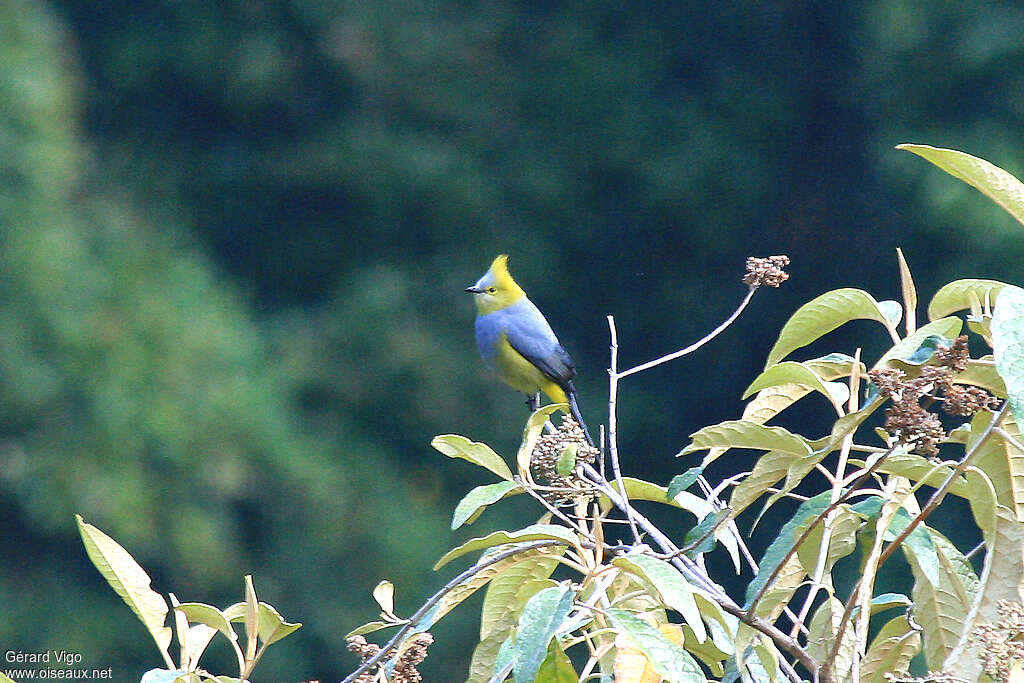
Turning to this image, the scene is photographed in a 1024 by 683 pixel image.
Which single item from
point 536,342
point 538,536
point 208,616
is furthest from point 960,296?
point 536,342

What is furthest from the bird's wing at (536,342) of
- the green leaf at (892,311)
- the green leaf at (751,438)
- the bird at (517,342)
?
the green leaf at (751,438)

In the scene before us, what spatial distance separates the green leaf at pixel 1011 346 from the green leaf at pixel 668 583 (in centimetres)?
24

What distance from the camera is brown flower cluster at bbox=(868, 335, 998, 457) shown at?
2.84 feet

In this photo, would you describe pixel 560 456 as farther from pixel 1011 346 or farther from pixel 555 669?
pixel 1011 346

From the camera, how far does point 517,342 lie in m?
3.25

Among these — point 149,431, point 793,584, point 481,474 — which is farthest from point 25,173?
point 793,584

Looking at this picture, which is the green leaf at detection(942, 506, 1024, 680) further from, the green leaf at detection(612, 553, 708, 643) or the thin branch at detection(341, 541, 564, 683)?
the thin branch at detection(341, 541, 564, 683)

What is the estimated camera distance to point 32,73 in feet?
25.5

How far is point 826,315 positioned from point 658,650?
37cm

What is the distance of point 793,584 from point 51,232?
Result: 7.10 meters

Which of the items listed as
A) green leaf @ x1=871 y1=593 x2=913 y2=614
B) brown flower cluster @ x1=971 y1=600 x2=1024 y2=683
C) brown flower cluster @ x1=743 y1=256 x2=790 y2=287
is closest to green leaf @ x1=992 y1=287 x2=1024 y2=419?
brown flower cluster @ x1=971 y1=600 x2=1024 y2=683

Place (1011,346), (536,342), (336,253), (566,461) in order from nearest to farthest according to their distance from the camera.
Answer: (1011,346) → (566,461) → (536,342) → (336,253)

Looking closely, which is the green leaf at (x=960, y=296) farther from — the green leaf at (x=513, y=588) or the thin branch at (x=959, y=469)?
the green leaf at (x=513, y=588)

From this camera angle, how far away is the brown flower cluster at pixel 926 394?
867 mm
